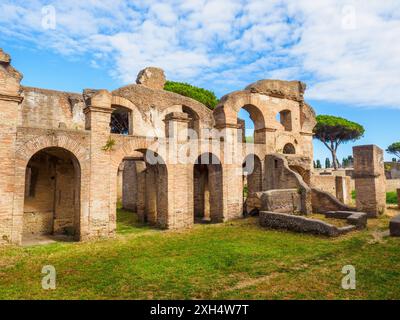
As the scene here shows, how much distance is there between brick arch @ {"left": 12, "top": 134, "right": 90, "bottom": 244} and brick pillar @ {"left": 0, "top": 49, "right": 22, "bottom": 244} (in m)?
0.07

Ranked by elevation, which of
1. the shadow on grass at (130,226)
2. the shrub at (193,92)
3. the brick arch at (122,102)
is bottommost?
the shadow on grass at (130,226)

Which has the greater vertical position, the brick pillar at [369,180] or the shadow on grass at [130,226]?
the brick pillar at [369,180]

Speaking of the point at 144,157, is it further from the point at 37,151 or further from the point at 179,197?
the point at 37,151

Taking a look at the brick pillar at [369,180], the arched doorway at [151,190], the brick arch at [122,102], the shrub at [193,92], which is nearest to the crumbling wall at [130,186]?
the arched doorway at [151,190]

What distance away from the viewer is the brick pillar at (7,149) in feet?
31.6

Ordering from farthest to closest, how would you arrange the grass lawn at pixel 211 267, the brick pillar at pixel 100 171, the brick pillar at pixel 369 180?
the brick pillar at pixel 369 180
the brick pillar at pixel 100 171
the grass lawn at pixel 211 267

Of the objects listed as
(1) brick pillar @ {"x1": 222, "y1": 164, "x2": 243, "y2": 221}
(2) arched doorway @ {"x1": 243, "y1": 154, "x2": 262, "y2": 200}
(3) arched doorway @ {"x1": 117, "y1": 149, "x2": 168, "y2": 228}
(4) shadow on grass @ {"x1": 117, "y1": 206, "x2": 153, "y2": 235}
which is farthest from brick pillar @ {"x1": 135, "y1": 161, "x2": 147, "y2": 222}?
(2) arched doorway @ {"x1": 243, "y1": 154, "x2": 262, "y2": 200}

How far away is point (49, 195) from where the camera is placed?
44.3ft

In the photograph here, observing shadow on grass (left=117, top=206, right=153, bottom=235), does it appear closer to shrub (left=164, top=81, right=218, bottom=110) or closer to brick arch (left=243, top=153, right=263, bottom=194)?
brick arch (left=243, top=153, right=263, bottom=194)

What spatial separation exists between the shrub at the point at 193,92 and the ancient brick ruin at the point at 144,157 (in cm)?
990

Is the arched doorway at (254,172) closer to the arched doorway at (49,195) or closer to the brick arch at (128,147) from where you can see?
the brick arch at (128,147)

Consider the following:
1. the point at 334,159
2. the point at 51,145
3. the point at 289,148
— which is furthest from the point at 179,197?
the point at 334,159

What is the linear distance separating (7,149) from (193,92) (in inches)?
958

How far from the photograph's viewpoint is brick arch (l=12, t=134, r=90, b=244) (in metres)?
9.85
